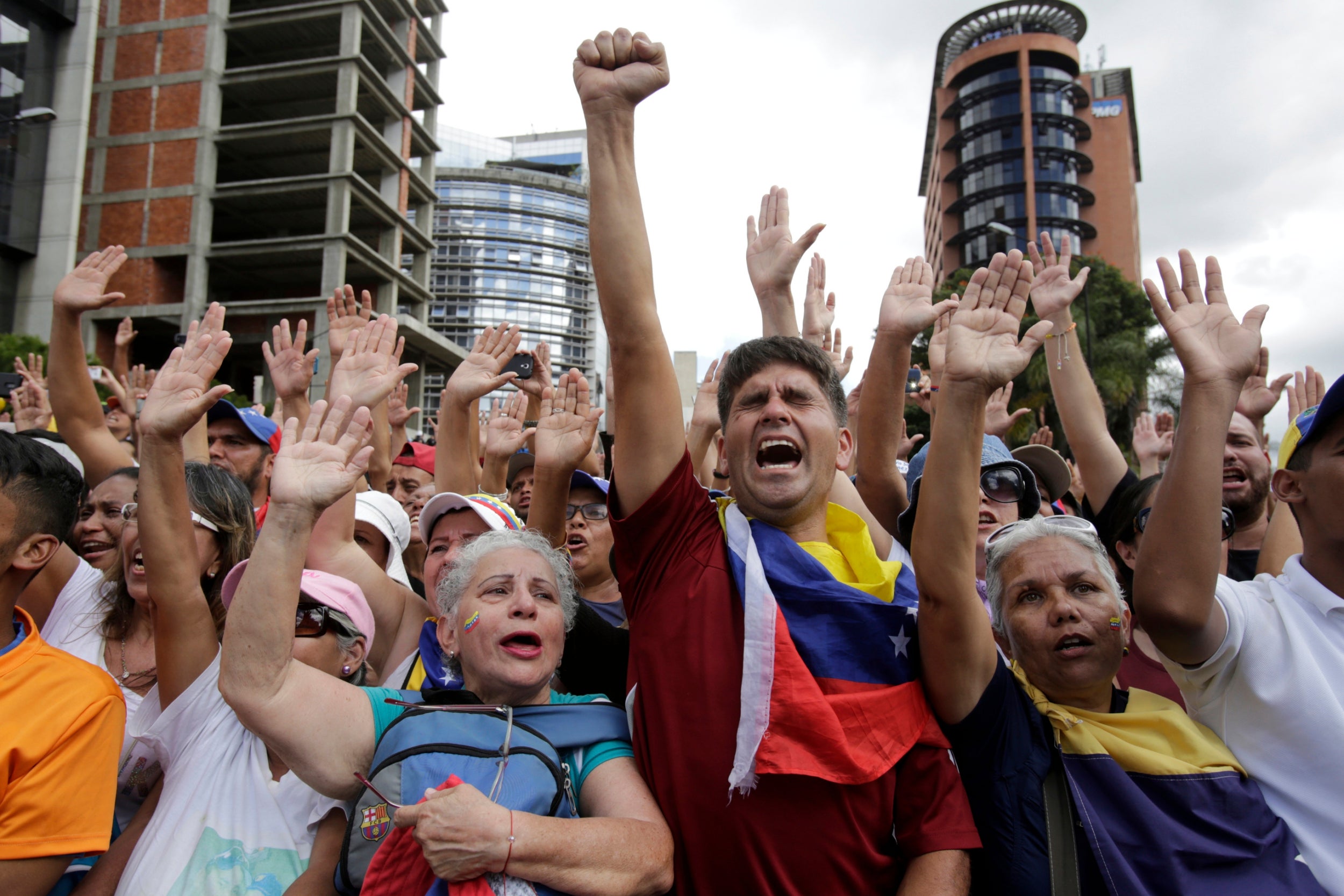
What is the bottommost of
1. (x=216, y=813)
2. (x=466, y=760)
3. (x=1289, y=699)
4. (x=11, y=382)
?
(x=216, y=813)

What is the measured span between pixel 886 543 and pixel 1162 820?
3.62ft

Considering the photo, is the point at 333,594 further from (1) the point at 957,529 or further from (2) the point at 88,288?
(2) the point at 88,288

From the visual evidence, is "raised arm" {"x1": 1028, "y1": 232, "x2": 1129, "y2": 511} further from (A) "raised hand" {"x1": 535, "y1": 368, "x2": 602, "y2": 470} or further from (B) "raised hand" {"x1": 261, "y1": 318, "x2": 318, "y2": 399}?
(B) "raised hand" {"x1": 261, "y1": 318, "x2": 318, "y2": 399}

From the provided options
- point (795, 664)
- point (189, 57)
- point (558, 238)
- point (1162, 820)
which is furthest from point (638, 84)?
point (558, 238)

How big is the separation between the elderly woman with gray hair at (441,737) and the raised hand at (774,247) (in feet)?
5.17

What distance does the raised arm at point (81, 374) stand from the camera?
3486 millimetres

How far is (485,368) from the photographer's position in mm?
3879

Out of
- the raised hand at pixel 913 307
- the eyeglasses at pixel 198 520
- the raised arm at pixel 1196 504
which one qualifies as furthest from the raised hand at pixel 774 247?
the eyeglasses at pixel 198 520

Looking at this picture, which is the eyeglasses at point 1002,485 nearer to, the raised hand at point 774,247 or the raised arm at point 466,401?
the raised hand at point 774,247

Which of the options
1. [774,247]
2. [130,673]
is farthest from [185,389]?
[774,247]

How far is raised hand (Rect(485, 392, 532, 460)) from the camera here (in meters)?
4.32

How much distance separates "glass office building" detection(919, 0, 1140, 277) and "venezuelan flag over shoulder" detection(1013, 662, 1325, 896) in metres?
57.9

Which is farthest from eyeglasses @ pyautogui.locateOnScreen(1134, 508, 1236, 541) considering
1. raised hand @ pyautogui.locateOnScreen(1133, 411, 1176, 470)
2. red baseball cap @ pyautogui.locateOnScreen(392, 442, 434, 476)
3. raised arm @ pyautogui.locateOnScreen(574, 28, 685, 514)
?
red baseball cap @ pyautogui.locateOnScreen(392, 442, 434, 476)

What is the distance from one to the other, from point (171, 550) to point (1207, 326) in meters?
2.86
